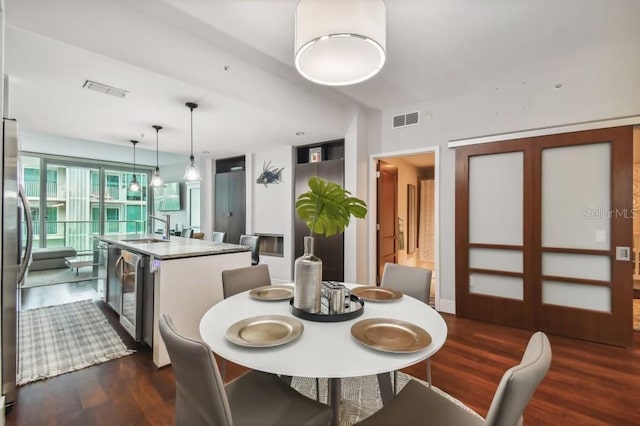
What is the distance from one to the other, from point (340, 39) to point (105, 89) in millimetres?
2287

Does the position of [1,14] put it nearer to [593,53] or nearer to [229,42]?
[229,42]

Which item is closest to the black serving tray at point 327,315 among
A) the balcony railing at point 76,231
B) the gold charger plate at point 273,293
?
the gold charger plate at point 273,293

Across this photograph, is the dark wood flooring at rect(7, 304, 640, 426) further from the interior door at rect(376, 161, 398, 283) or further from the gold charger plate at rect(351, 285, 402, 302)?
the interior door at rect(376, 161, 398, 283)

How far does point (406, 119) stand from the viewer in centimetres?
402

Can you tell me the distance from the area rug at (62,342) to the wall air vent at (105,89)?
7.72ft

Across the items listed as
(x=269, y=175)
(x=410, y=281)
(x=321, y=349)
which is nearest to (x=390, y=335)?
(x=321, y=349)

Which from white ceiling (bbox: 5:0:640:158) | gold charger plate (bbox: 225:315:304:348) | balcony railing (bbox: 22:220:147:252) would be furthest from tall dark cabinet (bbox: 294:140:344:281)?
balcony railing (bbox: 22:220:147:252)

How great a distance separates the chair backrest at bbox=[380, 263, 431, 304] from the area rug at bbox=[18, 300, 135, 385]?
7.78 feet

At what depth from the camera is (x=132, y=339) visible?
A: 283cm

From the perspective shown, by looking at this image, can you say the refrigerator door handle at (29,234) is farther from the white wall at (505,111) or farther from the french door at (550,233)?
the french door at (550,233)

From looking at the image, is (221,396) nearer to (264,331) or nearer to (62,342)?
(264,331)

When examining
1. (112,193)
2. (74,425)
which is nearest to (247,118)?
(74,425)

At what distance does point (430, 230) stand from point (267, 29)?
5810 millimetres

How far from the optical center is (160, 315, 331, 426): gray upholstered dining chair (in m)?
0.94
